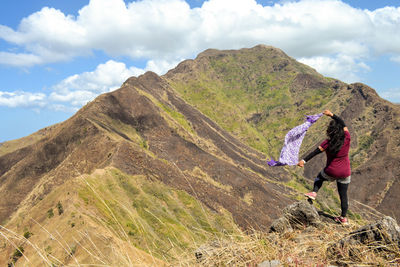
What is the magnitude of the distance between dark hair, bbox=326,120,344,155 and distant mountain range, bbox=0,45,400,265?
1.12 meters

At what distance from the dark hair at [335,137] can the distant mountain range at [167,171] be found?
112 centimetres

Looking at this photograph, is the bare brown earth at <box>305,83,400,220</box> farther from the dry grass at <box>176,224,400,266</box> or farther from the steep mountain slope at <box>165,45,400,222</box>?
the dry grass at <box>176,224,400,266</box>

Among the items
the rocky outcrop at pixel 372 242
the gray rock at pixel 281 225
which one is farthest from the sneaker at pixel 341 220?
the rocky outcrop at pixel 372 242

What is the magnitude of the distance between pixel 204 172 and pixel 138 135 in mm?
11760

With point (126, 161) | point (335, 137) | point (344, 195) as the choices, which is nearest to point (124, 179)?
point (126, 161)

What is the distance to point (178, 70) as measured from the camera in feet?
383

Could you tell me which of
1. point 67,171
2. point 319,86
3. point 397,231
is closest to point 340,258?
point 397,231

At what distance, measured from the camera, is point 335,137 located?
16.3 ft

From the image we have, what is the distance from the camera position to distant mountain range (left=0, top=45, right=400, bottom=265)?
1126 centimetres

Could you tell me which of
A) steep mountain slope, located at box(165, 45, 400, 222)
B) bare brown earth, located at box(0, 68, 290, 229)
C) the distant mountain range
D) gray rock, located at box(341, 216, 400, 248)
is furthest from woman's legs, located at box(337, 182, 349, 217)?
steep mountain slope, located at box(165, 45, 400, 222)

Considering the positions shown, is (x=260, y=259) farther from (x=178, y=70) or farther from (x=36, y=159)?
(x=178, y=70)

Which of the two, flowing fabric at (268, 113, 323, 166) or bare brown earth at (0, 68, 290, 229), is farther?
bare brown earth at (0, 68, 290, 229)

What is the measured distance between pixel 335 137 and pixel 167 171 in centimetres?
2906

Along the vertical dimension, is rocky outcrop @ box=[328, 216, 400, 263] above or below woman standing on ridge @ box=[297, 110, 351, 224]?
below
